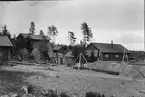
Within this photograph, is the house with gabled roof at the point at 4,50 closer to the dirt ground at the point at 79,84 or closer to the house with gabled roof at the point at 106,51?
the dirt ground at the point at 79,84

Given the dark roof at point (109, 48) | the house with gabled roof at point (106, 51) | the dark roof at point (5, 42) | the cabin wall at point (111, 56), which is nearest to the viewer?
the dark roof at point (5, 42)

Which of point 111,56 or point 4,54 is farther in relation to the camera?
point 111,56

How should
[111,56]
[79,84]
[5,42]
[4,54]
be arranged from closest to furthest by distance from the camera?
1. [79,84]
2. [4,54]
3. [5,42]
4. [111,56]

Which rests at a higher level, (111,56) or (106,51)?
(106,51)

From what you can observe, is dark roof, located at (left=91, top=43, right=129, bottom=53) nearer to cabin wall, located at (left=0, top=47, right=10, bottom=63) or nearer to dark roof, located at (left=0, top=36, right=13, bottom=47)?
dark roof, located at (left=0, top=36, right=13, bottom=47)

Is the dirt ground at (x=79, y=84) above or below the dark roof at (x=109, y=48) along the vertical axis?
below

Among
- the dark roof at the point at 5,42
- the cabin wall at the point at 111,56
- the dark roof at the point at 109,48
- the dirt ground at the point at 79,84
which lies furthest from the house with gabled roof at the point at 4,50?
the cabin wall at the point at 111,56

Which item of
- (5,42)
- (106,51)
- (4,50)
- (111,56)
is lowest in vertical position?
(111,56)

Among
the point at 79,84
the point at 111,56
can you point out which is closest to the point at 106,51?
the point at 111,56

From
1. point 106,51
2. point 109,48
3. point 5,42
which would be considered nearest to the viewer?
point 5,42

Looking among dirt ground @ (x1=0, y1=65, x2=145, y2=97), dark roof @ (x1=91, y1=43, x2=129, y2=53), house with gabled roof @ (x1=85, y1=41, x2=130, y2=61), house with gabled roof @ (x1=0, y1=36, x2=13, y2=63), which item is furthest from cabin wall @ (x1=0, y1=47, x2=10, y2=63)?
dark roof @ (x1=91, y1=43, x2=129, y2=53)

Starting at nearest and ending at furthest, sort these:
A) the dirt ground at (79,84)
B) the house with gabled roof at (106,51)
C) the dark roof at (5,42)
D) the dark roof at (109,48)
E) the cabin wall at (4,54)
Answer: the dirt ground at (79,84), the cabin wall at (4,54), the dark roof at (5,42), the house with gabled roof at (106,51), the dark roof at (109,48)

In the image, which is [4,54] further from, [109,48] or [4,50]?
[109,48]

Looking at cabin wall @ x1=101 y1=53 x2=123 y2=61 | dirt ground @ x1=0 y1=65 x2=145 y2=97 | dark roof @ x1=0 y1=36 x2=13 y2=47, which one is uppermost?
dark roof @ x1=0 y1=36 x2=13 y2=47
